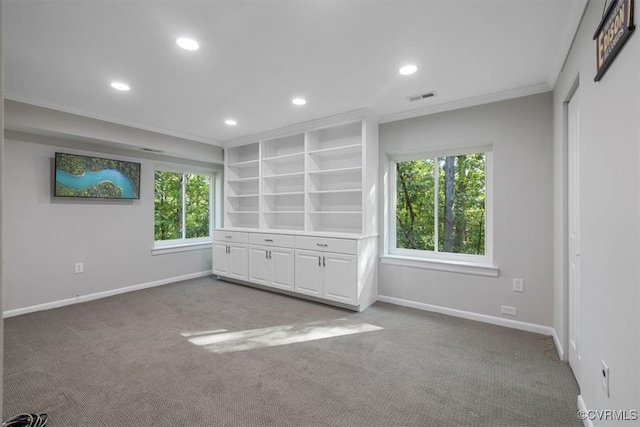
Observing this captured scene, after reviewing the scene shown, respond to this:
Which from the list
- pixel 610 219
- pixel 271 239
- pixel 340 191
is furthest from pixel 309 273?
pixel 610 219

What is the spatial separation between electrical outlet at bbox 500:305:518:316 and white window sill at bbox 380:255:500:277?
13.2 inches

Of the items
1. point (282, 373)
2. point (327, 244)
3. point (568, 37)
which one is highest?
point (568, 37)

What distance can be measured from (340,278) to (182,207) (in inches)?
132

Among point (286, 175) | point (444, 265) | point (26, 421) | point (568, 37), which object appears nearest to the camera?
point (26, 421)

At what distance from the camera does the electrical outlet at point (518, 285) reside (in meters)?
3.08

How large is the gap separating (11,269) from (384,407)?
4244 mm

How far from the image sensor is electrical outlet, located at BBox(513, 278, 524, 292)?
3.08 m

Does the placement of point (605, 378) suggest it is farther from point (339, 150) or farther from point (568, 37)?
point (339, 150)

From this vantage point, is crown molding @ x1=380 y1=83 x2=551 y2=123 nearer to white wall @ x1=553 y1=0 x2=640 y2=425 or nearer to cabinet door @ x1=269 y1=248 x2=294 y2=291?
white wall @ x1=553 y1=0 x2=640 y2=425

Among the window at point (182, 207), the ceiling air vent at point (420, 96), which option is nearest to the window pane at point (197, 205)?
the window at point (182, 207)

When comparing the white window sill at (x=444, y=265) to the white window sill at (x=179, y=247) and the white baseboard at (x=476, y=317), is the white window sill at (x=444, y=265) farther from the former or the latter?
the white window sill at (x=179, y=247)

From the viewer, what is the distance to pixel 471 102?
3295 millimetres

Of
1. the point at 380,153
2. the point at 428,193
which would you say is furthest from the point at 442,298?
the point at 380,153

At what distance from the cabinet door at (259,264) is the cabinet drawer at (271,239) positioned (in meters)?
0.09
